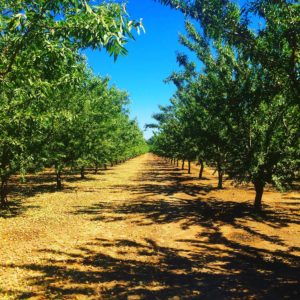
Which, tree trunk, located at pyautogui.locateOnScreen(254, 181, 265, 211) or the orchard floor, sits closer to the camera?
the orchard floor

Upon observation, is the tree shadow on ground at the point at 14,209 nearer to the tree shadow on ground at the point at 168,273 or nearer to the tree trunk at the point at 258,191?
the tree shadow on ground at the point at 168,273

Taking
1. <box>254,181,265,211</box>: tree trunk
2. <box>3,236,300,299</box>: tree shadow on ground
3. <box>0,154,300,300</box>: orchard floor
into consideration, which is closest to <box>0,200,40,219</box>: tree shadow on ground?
<box>0,154,300,300</box>: orchard floor

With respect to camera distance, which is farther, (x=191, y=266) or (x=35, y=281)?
(x=191, y=266)

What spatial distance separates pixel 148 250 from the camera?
427 inches

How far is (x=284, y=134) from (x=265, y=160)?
1.54m

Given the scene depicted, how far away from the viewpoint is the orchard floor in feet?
26.2

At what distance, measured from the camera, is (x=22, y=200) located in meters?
19.5

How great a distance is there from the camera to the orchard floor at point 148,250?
7.99 meters

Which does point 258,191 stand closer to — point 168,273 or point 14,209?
point 168,273

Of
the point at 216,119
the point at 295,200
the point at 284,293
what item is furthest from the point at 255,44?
the point at 295,200

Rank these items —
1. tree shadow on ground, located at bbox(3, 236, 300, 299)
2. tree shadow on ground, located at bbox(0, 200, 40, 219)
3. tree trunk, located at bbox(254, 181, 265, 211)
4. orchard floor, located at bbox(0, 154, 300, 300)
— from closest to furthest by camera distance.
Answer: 1. tree shadow on ground, located at bbox(3, 236, 300, 299)
2. orchard floor, located at bbox(0, 154, 300, 300)
3. tree shadow on ground, located at bbox(0, 200, 40, 219)
4. tree trunk, located at bbox(254, 181, 265, 211)

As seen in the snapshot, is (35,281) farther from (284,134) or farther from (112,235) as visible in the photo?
(284,134)

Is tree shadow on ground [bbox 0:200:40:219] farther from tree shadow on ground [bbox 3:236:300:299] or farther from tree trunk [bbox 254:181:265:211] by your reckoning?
tree trunk [bbox 254:181:265:211]

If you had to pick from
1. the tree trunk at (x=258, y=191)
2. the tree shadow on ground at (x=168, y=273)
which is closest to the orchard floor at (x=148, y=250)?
the tree shadow on ground at (x=168, y=273)
